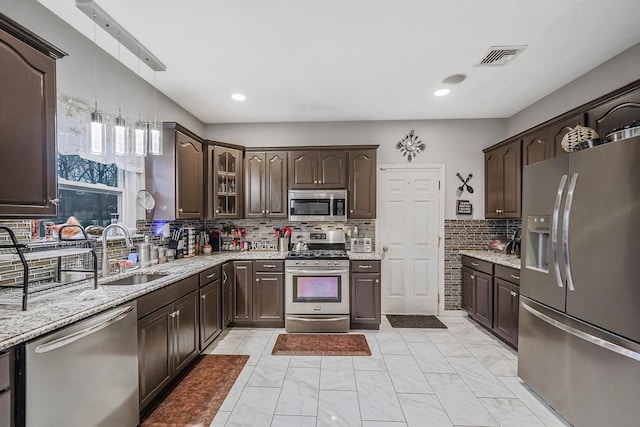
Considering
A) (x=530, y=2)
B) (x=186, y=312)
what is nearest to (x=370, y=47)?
(x=530, y=2)

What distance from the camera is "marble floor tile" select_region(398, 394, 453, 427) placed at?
6.09 ft

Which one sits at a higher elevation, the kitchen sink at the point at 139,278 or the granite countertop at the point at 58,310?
the granite countertop at the point at 58,310

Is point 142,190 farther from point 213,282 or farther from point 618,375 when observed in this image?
point 618,375

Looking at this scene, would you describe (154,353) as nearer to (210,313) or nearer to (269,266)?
(210,313)

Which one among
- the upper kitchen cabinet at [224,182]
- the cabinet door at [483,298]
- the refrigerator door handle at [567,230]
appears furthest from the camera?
the upper kitchen cabinet at [224,182]

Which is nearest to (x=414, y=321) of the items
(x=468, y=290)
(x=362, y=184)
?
(x=468, y=290)

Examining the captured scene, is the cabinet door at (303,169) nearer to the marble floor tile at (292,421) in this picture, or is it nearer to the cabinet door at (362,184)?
the cabinet door at (362,184)

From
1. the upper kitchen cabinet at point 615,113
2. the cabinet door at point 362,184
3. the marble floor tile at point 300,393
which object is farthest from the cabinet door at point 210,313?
the upper kitchen cabinet at point 615,113

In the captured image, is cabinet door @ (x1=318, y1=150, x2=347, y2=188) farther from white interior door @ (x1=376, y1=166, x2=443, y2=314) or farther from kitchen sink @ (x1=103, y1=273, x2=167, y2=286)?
kitchen sink @ (x1=103, y1=273, x2=167, y2=286)

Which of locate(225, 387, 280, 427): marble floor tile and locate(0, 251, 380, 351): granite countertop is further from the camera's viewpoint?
locate(225, 387, 280, 427): marble floor tile

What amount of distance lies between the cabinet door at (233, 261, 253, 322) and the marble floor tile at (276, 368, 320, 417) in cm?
110

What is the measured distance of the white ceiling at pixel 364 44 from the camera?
71.0 inches

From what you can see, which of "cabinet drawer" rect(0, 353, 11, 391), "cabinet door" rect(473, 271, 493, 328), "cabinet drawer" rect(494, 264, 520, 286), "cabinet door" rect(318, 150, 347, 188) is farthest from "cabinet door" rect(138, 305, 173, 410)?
"cabinet door" rect(473, 271, 493, 328)

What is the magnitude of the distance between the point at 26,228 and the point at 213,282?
154 cm
